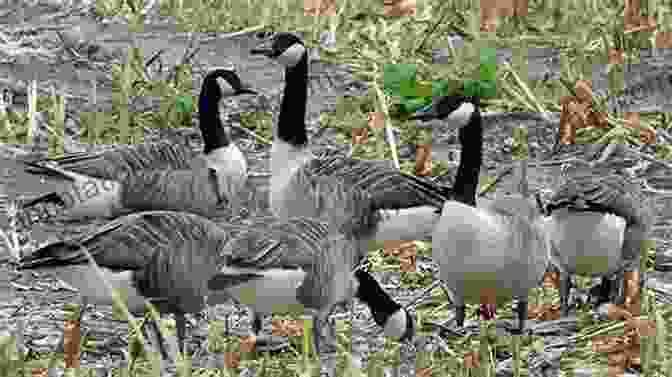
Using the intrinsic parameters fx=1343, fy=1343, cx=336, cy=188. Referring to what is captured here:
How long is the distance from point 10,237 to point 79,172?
609mm

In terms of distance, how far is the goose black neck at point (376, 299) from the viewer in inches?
249

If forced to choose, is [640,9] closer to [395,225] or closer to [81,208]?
[395,225]

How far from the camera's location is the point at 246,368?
245 inches

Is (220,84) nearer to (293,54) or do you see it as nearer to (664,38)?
(293,54)

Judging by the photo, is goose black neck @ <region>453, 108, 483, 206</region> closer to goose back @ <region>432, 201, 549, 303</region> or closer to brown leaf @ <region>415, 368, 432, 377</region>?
goose back @ <region>432, 201, 549, 303</region>

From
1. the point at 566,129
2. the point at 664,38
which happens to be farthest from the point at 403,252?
the point at 664,38

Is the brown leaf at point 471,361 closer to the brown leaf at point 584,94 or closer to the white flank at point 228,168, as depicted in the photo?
the white flank at point 228,168

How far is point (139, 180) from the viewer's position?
822 cm

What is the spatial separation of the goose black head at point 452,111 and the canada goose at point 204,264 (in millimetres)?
881

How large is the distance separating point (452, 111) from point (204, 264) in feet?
5.02

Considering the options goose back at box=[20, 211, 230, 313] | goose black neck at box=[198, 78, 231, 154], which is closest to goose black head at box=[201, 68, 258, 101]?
goose black neck at box=[198, 78, 231, 154]

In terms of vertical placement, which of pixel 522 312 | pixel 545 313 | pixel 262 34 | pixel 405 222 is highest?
pixel 262 34

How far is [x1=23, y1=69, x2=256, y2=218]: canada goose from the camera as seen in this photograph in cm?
818

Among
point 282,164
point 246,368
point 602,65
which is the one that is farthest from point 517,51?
point 246,368
